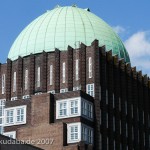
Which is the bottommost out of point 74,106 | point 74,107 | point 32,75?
point 74,107

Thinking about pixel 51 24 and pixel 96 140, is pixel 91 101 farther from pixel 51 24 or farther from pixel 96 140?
pixel 51 24

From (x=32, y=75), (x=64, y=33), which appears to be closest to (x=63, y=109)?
(x=32, y=75)

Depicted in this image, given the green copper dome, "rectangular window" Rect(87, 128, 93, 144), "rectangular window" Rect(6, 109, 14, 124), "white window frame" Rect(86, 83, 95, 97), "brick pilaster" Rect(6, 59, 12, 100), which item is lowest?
"rectangular window" Rect(87, 128, 93, 144)

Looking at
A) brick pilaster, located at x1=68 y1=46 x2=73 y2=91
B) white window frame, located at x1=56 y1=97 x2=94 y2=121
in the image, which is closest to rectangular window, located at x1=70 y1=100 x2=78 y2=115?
white window frame, located at x1=56 y1=97 x2=94 y2=121

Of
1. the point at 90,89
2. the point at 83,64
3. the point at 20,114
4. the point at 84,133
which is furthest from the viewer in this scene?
the point at 83,64

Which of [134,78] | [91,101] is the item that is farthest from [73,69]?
[134,78]

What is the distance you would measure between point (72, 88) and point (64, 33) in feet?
40.7

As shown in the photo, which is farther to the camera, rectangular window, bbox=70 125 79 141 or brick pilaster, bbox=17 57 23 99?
brick pilaster, bbox=17 57 23 99

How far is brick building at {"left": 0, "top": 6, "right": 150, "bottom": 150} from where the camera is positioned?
304 ft

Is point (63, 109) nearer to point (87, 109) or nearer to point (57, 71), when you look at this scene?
point (87, 109)

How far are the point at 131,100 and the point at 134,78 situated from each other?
4.34 metres

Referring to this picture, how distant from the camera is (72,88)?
3873 inches

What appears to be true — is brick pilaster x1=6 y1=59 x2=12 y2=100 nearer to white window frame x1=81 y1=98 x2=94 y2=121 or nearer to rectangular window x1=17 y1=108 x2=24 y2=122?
rectangular window x1=17 y1=108 x2=24 y2=122

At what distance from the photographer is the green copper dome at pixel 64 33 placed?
106 m
